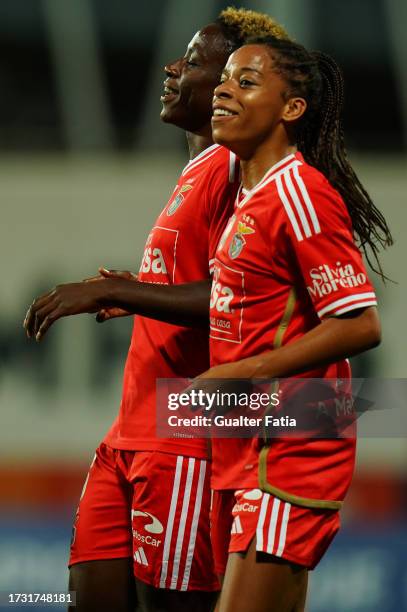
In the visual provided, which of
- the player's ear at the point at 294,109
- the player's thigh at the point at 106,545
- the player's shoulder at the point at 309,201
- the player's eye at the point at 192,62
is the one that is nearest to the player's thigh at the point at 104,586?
the player's thigh at the point at 106,545

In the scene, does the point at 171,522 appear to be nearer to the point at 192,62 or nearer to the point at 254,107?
the point at 254,107

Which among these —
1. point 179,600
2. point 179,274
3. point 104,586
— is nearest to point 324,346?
point 179,274

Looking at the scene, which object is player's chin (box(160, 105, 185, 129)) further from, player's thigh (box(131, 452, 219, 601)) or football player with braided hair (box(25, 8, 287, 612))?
player's thigh (box(131, 452, 219, 601))

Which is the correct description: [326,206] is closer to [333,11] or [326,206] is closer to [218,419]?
[218,419]

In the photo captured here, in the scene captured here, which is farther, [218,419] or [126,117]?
[126,117]

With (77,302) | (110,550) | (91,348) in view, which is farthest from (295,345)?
(91,348)

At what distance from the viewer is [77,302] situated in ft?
A: 10.4

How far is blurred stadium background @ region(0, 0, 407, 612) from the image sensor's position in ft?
27.1

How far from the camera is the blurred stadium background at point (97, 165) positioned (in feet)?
27.1

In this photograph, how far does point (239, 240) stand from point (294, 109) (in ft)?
1.33

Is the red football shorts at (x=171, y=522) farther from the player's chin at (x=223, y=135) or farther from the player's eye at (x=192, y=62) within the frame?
the player's eye at (x=192, y=62)

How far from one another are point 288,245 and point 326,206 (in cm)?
13

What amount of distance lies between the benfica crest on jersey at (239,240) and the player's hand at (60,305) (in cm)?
42

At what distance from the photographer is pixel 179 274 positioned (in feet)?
11.4
